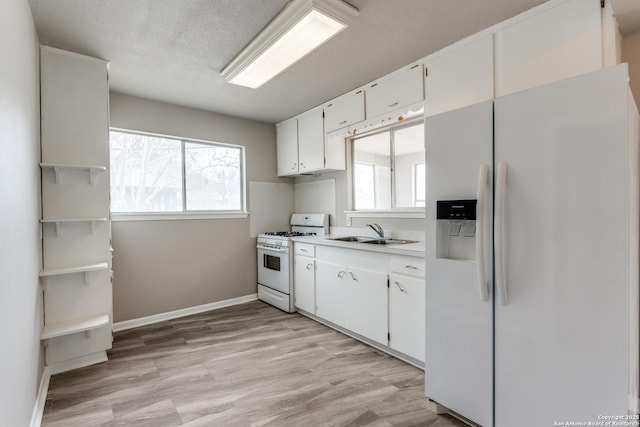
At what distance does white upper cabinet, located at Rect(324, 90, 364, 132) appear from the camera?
3.20 meters

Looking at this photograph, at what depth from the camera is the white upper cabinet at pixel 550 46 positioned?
1783mm

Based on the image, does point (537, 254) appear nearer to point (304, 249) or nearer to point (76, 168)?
point (304, 249)

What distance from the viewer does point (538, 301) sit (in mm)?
1450

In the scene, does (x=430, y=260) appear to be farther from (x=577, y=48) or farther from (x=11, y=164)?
(x=11, y=164)

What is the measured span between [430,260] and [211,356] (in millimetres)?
2023

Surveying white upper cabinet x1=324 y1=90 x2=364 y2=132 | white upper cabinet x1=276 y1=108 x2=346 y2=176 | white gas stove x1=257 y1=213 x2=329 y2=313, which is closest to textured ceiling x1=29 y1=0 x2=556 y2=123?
white upper cabinet x1=324 y1=90 x2=364 y2=132

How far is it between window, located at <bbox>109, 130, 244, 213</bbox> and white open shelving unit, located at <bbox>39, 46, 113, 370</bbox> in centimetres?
82

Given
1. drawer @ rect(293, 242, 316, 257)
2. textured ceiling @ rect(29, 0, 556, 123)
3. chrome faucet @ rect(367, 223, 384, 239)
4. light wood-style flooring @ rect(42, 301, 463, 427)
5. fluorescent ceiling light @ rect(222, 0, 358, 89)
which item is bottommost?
light wood-style flooring @ rect(42, 301, 463, 427)

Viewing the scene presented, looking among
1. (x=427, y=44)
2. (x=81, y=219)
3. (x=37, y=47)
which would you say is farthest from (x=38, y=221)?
(x=427, y=44)

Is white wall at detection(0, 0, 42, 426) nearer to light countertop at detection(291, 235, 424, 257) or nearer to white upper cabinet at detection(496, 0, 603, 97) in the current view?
light countertop at detection(291, 235, 424, 257)

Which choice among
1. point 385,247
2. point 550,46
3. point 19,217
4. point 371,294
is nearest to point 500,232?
point 385,247

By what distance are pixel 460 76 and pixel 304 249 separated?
2.26 m

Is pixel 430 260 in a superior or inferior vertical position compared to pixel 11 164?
inferior

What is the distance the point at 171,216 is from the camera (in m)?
3.64
